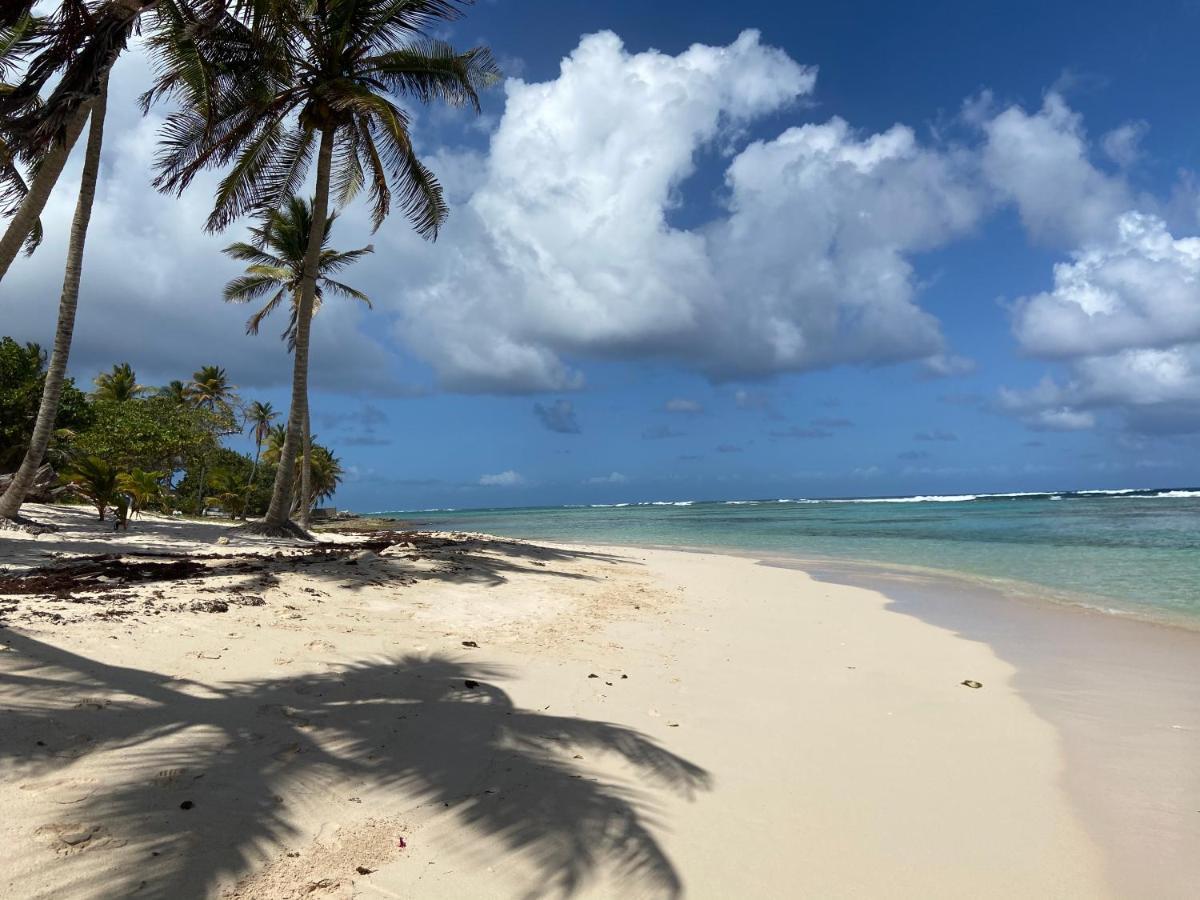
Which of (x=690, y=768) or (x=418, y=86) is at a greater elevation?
(x=418, y=86)

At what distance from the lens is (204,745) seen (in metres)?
3.07

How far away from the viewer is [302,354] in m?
14.5

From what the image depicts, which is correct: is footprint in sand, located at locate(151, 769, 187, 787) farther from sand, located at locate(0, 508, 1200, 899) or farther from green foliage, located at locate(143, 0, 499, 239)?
green foliage, located at locate(143, 0, 499, 239)

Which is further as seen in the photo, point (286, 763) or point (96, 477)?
point (96, 477)

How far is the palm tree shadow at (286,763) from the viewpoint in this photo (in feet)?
7.97

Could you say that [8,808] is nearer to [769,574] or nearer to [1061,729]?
[1061,729]

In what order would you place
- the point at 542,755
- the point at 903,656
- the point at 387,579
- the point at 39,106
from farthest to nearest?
the point at 387,579
the point at 903,656
the point at 39,106
the point at 542,755

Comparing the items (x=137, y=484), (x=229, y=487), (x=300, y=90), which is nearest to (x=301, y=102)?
(x=300, y=90)

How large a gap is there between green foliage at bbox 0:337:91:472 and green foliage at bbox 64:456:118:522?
875cm

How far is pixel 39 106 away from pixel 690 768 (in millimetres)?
5789

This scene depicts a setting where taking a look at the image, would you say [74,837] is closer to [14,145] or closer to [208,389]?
[14,145]

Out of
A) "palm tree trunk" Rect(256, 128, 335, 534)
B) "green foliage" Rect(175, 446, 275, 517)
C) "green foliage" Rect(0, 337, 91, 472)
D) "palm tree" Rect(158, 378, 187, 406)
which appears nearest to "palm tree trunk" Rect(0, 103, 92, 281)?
"palm tree trunk" Rect(256, 128, 335, 534)

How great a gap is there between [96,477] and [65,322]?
3028 millimetres

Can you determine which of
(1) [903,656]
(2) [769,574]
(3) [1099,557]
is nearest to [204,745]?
(1) [903,656]
